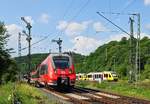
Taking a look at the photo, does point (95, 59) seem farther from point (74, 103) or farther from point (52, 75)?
point (74, 103)

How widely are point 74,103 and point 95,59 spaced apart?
4910 inches

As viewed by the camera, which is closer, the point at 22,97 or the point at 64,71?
the point at 22,97

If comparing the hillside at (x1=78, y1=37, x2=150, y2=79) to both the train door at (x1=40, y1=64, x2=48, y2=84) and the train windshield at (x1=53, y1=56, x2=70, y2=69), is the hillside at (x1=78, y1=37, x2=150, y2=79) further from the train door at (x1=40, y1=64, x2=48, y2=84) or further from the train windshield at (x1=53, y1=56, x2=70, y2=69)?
the train windshield at (x1=53, y1=56, x2=70, y2=69)

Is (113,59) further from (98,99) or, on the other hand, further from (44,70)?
(98,99)

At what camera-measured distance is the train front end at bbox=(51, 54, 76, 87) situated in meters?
39.6

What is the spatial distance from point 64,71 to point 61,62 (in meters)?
0.93

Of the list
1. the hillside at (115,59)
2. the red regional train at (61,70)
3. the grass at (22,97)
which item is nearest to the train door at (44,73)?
the red regional train at (61,70)

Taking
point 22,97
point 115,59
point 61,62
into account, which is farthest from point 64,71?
point 115,59

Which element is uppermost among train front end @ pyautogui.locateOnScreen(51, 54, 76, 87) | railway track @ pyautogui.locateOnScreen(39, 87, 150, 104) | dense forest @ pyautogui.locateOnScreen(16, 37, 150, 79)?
dense forest @ pyautogui.locateOnScreen(16, 37, 150, 79)

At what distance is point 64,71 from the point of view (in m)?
39.7

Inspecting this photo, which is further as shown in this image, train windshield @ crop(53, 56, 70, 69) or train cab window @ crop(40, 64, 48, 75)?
train cab window @ crop(40, 64, 48, 75)

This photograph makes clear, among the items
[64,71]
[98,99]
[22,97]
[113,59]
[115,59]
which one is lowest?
[98,99]

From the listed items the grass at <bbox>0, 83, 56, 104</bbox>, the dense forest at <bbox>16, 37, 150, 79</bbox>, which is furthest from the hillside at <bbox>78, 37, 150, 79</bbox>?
the grass at <bbox>0, 83, 56, 104</bbox>

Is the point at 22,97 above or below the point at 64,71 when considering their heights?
below
